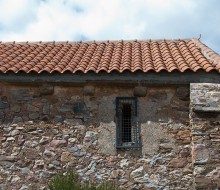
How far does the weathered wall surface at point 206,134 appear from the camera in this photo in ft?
19.5

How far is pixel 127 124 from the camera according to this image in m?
6.73

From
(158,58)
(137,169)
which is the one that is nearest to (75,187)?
(137,169)

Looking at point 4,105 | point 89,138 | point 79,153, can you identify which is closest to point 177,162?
point 89,138

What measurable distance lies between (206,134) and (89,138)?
6.46ft

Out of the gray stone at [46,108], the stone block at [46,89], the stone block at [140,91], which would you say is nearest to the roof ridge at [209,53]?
the stone block at [140,91]

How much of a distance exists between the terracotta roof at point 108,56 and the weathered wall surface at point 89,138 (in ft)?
1.35

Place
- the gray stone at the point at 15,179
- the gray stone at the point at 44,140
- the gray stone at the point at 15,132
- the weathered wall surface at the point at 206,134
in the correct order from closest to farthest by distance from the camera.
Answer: the weathered wall surface at the point at 206,134 < the gray stone at the point at 15,179 < the gray stone at the point at 44,140 < the gray stone at the point at 15,132

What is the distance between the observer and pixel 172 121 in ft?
21.5

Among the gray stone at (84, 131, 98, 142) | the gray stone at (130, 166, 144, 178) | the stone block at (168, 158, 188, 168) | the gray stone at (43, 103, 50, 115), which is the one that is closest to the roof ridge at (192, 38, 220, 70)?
the stone block at (168, 158, 188, 168)

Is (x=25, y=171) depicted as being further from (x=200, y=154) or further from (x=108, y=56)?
(x=200, y=154)

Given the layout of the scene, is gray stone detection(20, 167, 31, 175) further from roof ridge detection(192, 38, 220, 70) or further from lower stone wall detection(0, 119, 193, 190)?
roof ridge detection(192, 38, 220, 70)

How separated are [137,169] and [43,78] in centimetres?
231

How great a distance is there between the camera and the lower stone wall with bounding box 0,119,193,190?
6.32 m

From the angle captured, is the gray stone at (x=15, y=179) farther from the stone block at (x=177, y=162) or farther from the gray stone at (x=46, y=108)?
the stone block at (x=177, y=162)
